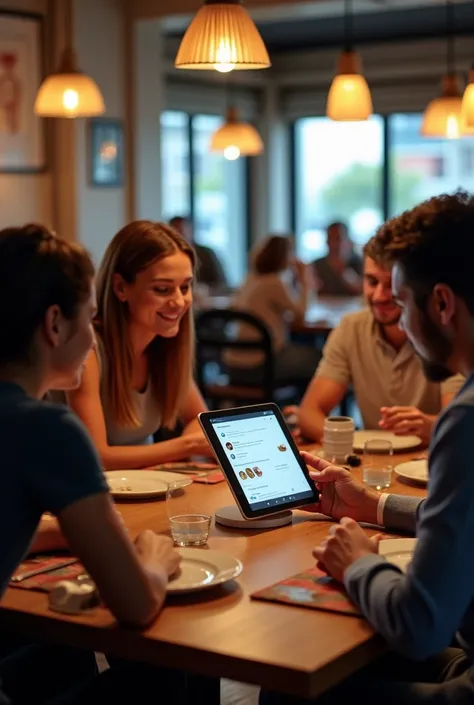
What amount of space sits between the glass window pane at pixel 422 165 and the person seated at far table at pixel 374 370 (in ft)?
25.3

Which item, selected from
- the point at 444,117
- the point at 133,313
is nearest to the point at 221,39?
the point at 133,313

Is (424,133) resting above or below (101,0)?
below

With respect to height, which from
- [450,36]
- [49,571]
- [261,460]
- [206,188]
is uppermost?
[450,36]

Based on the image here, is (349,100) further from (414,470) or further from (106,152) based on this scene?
Answer: (106,152)

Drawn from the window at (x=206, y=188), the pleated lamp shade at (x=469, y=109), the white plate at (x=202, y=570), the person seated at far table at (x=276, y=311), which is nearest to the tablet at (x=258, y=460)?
the white plate at (x=202, y=570)

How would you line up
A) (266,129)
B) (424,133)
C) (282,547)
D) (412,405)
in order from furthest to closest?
(266,129), (424,133), (412,405), (282,547)

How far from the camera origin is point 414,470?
2717 millimetres

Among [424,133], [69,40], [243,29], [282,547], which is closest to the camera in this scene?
[282,547]

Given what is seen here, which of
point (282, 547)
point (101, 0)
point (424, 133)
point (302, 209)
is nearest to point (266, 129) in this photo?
point (302, 209)

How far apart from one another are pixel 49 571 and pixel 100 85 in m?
5.10

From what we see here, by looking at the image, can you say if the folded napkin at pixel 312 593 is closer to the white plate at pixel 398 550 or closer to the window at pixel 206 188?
the white plate at pixel 398 550

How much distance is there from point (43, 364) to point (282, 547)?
0.66m

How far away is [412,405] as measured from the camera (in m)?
3.44

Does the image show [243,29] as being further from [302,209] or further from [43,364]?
[302,209]
